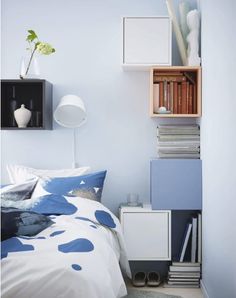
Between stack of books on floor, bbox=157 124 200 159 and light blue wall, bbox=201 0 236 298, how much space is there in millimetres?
101

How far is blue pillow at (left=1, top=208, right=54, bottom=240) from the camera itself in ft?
7.04

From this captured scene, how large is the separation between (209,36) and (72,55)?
116 cm

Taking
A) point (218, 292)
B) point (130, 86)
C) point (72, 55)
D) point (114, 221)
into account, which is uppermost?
point (72, 55)

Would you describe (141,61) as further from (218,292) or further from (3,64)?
(218,292)

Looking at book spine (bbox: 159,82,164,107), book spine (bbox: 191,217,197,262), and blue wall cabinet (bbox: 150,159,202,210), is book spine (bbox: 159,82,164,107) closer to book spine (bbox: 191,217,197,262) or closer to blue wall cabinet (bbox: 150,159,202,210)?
blue wall cabinet (bbox: 150,159,202,210)

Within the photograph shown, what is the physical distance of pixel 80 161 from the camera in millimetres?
3723

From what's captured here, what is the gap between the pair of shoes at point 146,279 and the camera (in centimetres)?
343

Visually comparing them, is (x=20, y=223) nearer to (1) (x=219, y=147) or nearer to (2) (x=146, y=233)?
(1) (x=219, y=147)

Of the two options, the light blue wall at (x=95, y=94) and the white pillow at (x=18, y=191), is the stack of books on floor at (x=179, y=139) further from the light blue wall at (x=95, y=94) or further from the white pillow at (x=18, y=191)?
the white pillow at (x=18, y=191)

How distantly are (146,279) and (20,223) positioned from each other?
1547mm

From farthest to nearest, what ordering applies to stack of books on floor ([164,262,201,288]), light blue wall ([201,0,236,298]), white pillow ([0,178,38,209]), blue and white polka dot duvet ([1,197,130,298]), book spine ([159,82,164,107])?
1. book spine ([159,82,164,107])
2. stack of books on floor ([164,262,201,288])
3. white pillow ([0,178,38,209])
4. light blue wall ([201,0,236,298])
5. blue and white polka dot duvet ([1,197,130,298])

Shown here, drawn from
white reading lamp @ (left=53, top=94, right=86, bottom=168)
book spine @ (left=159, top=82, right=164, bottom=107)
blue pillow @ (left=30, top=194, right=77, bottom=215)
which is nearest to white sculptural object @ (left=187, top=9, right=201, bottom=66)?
book spine @ (left=159, top=82, right=164, bottom=107)

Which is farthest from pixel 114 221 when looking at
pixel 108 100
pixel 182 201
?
pixel 108 100

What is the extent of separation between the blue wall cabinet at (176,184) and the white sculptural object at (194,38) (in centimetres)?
73
